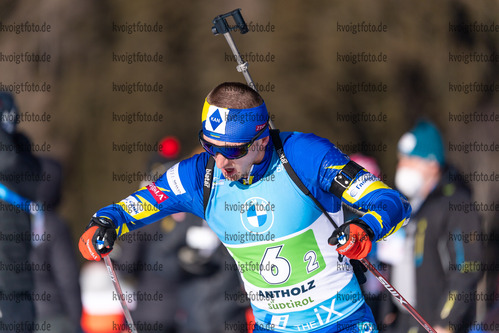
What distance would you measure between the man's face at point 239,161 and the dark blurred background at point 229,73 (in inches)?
270

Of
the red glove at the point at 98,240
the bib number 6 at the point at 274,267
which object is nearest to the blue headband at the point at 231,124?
the bib number 6 at the point at 274,267

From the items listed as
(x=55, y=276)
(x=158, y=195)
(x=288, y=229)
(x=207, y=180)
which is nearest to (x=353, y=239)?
(x=288, y=229)

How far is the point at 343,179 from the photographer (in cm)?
328

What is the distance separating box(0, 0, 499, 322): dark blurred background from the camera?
10.4 metres

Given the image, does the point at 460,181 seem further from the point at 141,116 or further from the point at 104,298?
the point at 141,116

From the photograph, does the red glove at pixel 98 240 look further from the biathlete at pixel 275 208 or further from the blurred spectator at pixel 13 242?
the blurred spectator at pixel 13 242

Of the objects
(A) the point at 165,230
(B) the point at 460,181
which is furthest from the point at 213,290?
(B) the point at 460,181

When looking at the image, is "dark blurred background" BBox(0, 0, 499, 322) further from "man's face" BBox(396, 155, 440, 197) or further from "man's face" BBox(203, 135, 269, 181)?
"man's face" BBox(203, 135, 269, 181)

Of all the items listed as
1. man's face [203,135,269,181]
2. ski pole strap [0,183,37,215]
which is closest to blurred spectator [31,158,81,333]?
ski pole strap [0,183,37,215]

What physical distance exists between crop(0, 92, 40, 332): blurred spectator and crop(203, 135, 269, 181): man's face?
274cm

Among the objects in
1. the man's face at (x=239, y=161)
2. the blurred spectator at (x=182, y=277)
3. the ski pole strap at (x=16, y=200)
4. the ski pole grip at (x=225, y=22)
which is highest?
the ski pole grip at (x=225, y=22)

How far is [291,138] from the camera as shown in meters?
3.55

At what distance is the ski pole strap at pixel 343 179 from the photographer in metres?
3.28

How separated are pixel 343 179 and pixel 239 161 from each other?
19.8 inches
